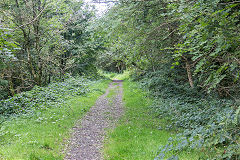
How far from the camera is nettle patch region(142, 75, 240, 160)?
13.8ft

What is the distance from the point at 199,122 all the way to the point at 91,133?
4.22 m

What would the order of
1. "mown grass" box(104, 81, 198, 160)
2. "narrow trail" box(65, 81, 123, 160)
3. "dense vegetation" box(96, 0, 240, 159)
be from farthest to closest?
1. "narrow trail" box(65, 81, 123, 160)
2. "mown grass" box(104, 81, 198, 160)
3. "dense vegetation" box(96, 0, 240, 159)

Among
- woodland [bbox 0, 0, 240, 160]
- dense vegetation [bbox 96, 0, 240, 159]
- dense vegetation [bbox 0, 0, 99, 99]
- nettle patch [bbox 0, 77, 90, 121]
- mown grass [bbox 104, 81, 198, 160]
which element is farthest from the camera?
dense vegetation [bbox 0, 0, 99, 99]

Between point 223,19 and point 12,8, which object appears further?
point 12,8

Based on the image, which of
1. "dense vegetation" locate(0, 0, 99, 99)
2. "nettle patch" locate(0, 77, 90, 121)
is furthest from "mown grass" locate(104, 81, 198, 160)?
"dense vegetation" locate(0, 0, 99, 99)

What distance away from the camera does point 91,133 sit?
24.9 feet

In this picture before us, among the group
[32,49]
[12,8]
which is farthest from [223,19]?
[32,49]

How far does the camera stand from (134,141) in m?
6.22

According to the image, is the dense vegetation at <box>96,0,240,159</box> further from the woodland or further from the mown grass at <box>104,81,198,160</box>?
the mown grass at <box>104,81,198,160</box>

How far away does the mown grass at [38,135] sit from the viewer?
16.5 feet

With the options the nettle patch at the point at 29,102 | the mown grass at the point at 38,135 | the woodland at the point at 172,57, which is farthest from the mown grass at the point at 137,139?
the nettle patch at the point at 29,102

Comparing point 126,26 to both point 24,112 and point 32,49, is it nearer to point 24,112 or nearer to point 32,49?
point 24,112

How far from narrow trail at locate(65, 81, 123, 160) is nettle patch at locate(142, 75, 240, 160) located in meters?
2.21

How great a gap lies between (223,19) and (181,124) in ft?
15.5
